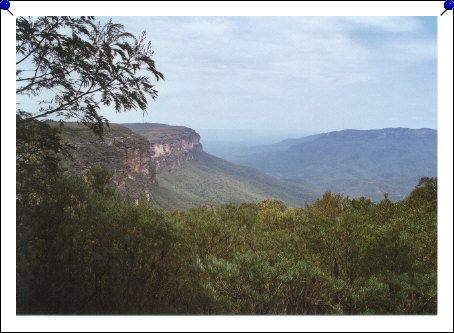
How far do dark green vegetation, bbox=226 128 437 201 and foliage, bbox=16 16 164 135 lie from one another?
56.8m

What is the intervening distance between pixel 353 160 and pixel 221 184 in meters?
53.3

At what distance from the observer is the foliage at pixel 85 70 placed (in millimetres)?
3178

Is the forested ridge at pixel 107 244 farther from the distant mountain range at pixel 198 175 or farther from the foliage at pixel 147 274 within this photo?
the distant mountain range at pixel 198 175

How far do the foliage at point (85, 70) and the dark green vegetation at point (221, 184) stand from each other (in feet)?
83.4

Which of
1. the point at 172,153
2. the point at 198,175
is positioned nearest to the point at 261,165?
the point at 172,153

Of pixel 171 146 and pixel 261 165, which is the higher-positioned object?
pixel 171 146

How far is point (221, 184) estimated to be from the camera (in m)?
39.9

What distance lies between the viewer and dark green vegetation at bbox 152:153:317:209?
3288 cm

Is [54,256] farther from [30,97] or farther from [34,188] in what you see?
[30,97]

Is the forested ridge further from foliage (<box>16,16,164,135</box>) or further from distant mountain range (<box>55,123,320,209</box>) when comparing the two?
distant mountain range (<box>55,123,320,209</box>)

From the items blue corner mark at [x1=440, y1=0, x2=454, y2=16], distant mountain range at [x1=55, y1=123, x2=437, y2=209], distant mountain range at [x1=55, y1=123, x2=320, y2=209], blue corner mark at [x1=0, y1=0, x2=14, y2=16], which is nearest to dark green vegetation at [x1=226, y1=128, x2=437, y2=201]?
distant mountain range at [x1=55, y1=123, x2=437, y2=209]

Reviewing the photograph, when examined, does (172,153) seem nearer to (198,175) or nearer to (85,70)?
(198,175)

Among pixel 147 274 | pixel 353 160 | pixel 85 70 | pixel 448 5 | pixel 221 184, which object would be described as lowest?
pixel 221 184

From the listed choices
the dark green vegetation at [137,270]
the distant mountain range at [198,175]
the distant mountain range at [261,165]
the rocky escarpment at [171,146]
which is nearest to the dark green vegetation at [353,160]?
the distant mountain range at [261,165]
